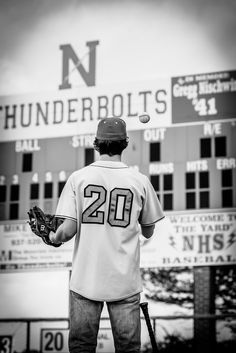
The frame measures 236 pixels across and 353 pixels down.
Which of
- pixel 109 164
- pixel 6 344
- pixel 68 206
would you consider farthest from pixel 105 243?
pixel 6 344

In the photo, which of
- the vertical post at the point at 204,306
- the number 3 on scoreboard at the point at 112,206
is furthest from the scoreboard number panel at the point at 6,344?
the number 3 on scoreboard at the point at 112,206

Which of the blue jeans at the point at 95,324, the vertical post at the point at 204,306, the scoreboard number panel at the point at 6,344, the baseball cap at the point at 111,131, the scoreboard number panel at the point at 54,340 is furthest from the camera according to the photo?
the scoreboard number panel at the point at 6,344

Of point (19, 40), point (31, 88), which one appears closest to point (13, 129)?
point (31, 88)

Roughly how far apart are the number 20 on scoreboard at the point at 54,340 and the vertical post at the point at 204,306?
108 cm

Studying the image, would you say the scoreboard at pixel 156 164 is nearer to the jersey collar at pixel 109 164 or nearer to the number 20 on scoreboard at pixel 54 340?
the number 20 on scoreboard at pixel 54 340

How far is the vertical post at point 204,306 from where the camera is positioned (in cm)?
565

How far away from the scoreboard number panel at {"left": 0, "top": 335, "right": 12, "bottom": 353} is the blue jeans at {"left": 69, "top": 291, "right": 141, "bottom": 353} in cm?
403

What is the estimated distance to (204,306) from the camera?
5.71m

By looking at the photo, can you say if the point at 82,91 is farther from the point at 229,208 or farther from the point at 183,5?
the point at 229,208

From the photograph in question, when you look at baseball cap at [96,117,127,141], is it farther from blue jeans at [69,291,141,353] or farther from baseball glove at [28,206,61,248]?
blue jeans at [69,291,141,353]

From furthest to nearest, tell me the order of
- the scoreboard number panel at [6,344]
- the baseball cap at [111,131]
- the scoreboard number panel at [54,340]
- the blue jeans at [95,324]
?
the scoreboard number panel at [6,344] < the scoreboard number panel at [54,340] < the baseball cap at [111,131] < the blue jeans at [95,324]

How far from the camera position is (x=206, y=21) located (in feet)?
19.9

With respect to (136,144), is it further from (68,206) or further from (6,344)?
(68,206)

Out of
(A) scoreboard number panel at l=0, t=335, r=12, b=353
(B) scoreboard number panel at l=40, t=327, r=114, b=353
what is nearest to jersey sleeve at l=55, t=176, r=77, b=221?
(B) scoreboard number panel at l=40, t=327, r=114, b=353
